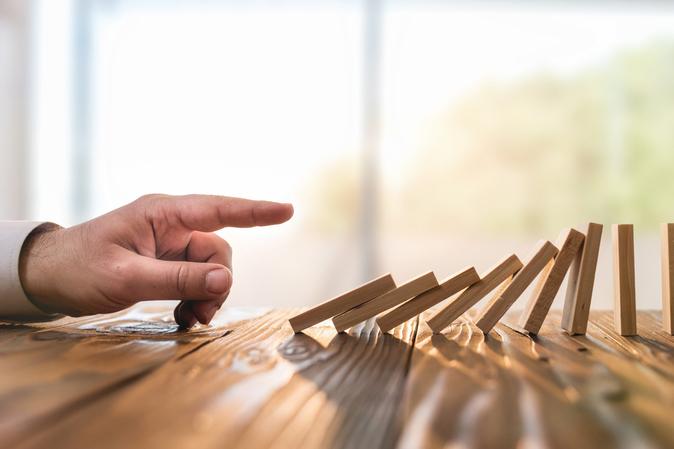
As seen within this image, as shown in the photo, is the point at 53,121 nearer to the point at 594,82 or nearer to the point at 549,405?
the point at 594,82

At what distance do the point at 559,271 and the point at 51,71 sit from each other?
4.08m

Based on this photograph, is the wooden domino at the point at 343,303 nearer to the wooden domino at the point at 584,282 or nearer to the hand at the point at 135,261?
the hand at the point at 135,261

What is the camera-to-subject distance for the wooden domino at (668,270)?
2.49 ft

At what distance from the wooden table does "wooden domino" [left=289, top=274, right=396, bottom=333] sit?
0.02m

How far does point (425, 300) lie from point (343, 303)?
0.31 ft

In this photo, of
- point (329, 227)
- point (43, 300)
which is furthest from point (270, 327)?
point (329, 227)

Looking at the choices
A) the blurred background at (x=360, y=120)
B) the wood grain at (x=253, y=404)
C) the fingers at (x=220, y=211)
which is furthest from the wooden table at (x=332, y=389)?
the blurred background at (x=360, y=120)

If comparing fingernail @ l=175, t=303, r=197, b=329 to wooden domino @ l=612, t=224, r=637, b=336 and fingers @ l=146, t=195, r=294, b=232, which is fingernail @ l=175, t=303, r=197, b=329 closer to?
fingers @ l=146, t=195, r=294, b=232

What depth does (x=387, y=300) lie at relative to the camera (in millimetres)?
758

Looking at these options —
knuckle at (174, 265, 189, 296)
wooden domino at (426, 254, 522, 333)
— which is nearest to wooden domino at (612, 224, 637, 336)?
wooden domino at (426, 254, 522, 333)

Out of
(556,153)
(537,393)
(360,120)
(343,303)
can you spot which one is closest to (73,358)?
(343,303)

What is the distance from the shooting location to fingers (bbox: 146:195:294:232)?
0.78 m

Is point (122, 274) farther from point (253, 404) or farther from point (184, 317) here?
point (253, 404)

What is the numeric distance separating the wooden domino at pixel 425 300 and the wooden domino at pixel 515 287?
4 centimetres
